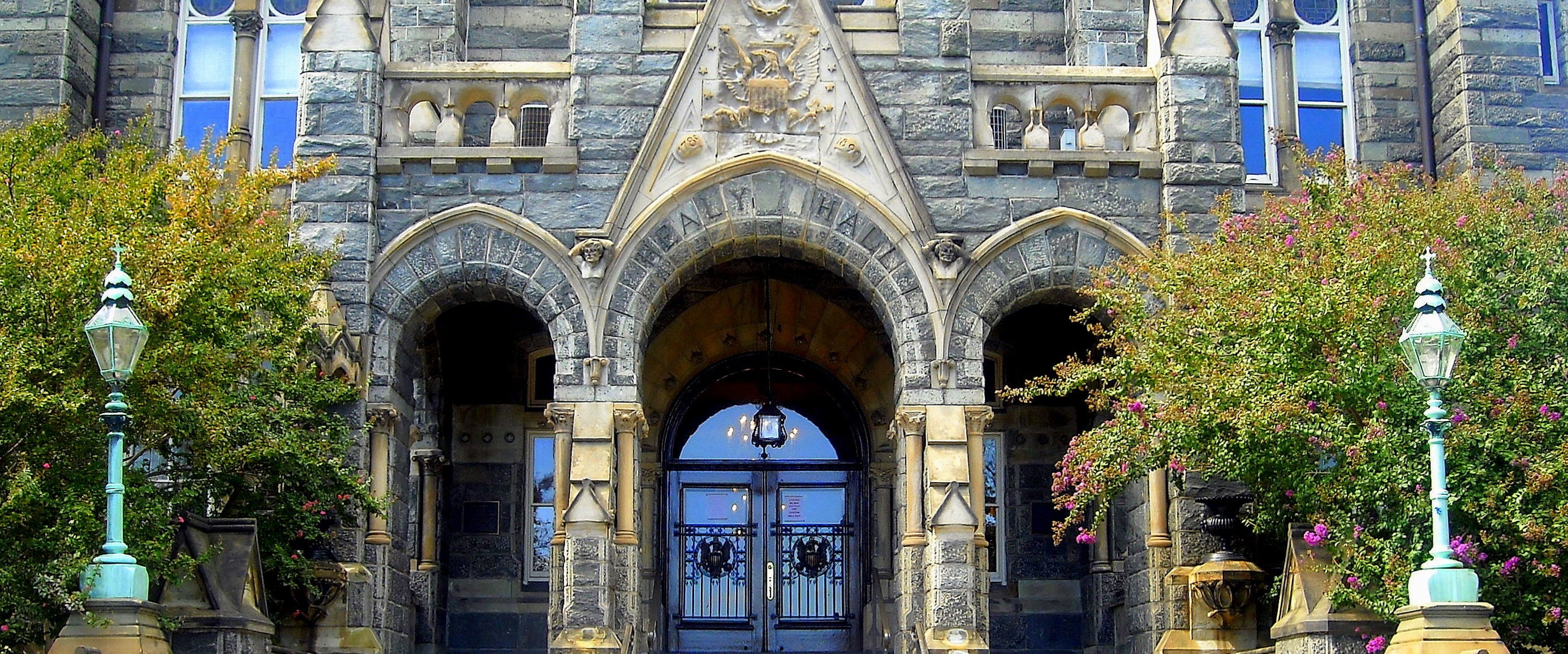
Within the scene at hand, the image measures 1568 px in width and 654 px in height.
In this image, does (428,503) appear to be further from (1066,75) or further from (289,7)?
(1066,75)

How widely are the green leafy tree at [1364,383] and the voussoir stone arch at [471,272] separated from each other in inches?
180

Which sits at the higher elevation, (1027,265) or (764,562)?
(1027,265)

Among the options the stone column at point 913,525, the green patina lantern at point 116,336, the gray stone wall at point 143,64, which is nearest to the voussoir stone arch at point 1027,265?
the stone column at point 913,525

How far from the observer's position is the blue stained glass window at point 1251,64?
21875 millimetres

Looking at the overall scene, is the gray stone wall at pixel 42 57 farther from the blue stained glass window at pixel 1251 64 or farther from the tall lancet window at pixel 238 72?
the blue stained glass window at pixel 1251 64

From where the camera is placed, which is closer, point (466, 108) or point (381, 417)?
point (381, 417)

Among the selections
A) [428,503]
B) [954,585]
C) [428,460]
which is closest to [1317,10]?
[954,585]

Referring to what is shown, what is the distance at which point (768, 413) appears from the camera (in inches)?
823

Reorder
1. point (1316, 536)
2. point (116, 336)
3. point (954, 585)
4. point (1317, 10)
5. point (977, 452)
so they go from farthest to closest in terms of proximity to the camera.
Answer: point (1317, 10), point (977, 452), point (954, 585), point (1316, 536), point (116, 336)

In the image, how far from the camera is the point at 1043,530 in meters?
20.9

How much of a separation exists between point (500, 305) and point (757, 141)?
15.3ft

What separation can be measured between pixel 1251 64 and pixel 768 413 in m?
7.20

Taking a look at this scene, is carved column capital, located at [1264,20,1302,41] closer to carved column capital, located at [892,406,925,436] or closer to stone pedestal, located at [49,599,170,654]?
carved column capital, located at [892,406,925,436]

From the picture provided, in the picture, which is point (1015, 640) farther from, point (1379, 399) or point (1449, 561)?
point (1449, 561)
